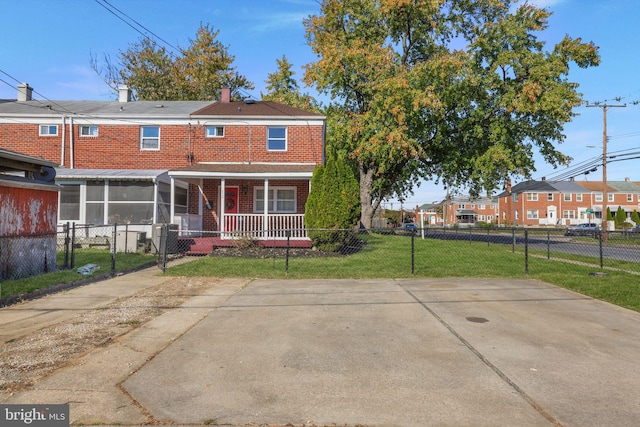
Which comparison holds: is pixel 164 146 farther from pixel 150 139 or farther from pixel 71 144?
pixel 71 144

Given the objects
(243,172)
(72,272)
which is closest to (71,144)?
(243,172)

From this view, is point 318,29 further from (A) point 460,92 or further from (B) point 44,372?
(B) point 44,372

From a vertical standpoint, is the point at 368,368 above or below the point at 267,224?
below

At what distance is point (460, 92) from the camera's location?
2423cm

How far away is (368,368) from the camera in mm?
4219

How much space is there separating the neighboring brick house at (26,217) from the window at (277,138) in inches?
399

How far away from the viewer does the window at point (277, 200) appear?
19.1 m

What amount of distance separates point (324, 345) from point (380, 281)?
5378 millimetres

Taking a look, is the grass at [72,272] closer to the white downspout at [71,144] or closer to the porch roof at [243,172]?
the porch roof at [243,172]

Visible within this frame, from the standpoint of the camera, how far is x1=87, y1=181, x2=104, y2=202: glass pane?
17406 millimetres

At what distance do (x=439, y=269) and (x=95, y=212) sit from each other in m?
14.1

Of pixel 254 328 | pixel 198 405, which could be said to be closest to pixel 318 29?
pixel 254 328

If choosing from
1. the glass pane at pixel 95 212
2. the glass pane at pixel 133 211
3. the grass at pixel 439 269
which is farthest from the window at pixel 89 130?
the grass at pixel 439 269

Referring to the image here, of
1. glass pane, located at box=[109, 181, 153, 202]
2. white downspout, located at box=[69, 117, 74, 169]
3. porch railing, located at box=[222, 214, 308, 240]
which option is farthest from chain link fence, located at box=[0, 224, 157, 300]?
white downspout, located at box=[69, 117, 74, 169]
